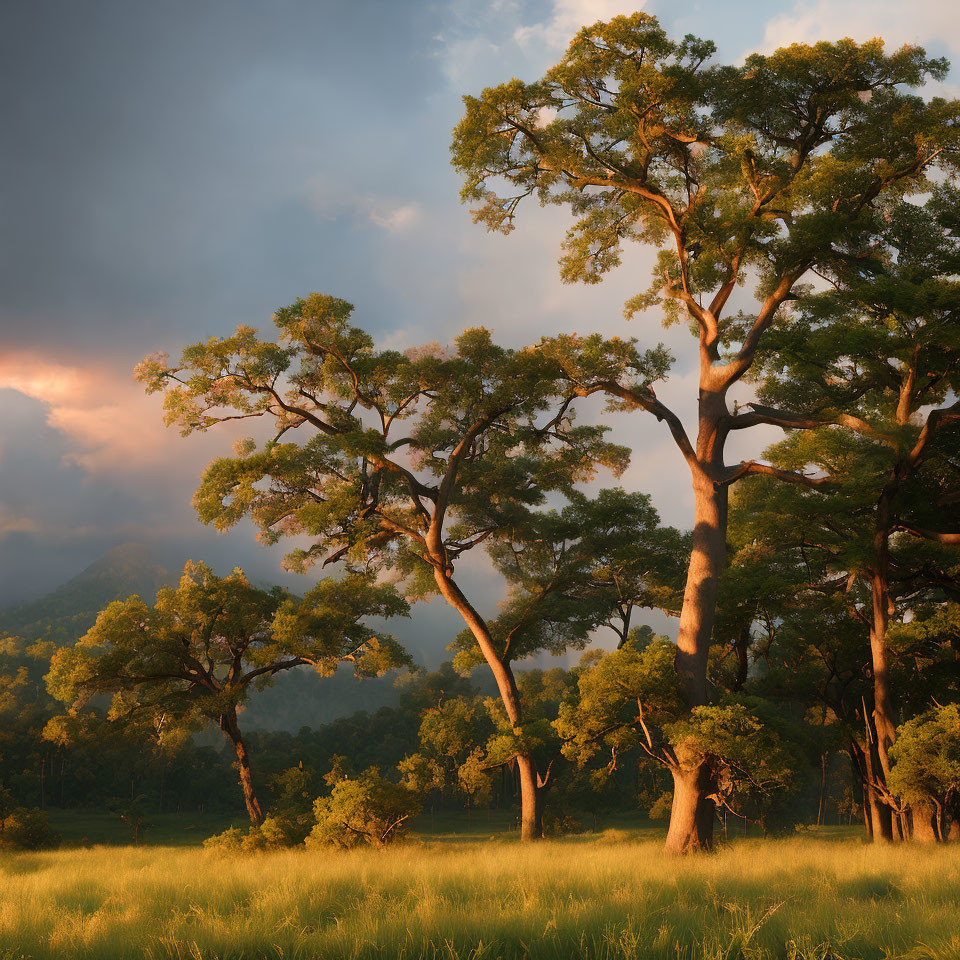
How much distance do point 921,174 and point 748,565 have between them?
10406 millimetres

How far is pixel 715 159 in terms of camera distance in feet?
54.3

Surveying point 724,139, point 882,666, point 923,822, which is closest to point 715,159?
point 724,139

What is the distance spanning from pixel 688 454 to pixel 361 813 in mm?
11704

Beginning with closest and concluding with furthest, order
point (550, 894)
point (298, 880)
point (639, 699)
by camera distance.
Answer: point (550, 894), point (298, 880), point (639, 699)

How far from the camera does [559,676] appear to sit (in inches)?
3034

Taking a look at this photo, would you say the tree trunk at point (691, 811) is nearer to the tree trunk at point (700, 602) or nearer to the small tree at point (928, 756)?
the tree trunk at point (700, 602)

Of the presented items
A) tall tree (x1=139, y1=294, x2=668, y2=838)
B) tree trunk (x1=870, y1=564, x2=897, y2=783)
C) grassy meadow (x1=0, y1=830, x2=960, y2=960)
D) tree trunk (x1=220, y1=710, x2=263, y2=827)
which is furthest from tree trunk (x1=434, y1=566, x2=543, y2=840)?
grassy meadow (x1=0, y1=830, x2=960, y2=960)

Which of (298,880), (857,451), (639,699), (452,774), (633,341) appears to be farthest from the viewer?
(452,774)

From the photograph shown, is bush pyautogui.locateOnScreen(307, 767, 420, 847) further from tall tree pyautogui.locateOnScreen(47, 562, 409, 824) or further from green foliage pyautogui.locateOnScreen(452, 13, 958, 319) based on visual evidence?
green foliage pyautogui.locateOnScreen(452, 13, 958, 319)

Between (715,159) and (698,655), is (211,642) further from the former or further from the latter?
(715,159)

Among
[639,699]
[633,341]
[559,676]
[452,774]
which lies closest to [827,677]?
[639,699]

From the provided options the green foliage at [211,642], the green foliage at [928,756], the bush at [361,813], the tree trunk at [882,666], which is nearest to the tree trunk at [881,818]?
the tree trunk at [882,666]

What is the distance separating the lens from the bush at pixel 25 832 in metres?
30.6

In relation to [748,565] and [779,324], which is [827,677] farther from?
[779,324]
